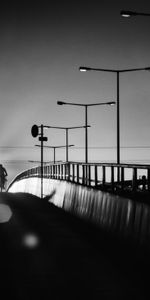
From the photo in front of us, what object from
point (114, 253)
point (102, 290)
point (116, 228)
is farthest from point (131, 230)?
point (102, 290)

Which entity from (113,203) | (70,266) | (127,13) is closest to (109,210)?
(113,203)

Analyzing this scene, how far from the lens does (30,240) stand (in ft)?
50.6

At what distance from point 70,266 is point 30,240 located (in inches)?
173

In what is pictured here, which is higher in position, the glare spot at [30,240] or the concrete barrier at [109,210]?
the concrete barrier at [109,210]

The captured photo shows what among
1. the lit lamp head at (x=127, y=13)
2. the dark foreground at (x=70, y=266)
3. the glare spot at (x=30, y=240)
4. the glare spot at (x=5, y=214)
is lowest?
the glare spot at (x=5, y=214)

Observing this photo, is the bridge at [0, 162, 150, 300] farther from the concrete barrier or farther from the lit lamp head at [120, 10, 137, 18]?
Answer: the lit lamp head at [120, 10, 137, 18]

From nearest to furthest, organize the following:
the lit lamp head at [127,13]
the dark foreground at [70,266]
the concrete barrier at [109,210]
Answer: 1. the dark foreground at [70,266]
2. the concrete barrier at [109,210]
3. the lit lamp head at [127,13]

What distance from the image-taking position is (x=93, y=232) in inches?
653

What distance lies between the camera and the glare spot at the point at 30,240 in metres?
14.4

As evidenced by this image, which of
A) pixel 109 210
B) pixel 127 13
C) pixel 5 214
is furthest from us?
pixel 5 214

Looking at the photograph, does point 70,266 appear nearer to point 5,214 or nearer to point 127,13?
point 127,13

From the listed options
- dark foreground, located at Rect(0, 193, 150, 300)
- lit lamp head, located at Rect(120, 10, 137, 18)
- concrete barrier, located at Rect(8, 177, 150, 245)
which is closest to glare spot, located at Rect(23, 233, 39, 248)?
dark foreground, located at Rect(0, 193, 150, 300)

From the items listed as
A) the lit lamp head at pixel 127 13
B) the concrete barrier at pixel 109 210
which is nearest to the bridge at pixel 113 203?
the concrete barrier at pixel 109 210

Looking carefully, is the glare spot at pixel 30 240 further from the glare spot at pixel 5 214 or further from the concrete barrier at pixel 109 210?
the glare spot at pixel 5 214
